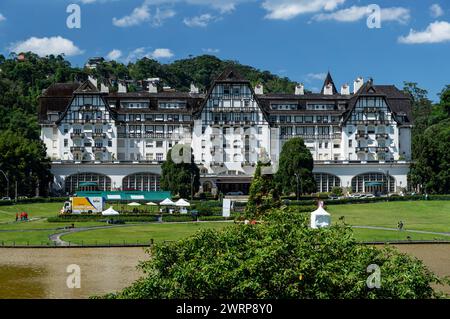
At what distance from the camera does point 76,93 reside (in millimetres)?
121812

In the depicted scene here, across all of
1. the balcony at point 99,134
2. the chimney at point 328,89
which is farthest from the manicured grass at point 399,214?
the chimney at point 328,89

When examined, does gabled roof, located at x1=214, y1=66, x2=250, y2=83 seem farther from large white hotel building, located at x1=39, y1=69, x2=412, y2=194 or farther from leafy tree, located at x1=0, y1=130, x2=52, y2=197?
leafy tree, located at x1=0, y1=130, x2=52, y2=197

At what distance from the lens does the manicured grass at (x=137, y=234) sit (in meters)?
63.7

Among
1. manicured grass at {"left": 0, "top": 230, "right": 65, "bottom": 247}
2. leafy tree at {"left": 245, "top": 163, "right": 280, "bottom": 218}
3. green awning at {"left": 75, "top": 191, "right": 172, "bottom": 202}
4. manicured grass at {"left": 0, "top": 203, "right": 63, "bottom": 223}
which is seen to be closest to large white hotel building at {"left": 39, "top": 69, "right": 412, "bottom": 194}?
manicured grass at {"left": 0, "top": 203, "right": 63, "bottom": 223}

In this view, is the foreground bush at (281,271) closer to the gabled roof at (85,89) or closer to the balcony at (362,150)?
the gabled roof at (85,89)

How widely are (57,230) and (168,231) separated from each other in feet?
38.5

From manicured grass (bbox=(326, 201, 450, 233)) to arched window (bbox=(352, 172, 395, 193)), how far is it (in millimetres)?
17530

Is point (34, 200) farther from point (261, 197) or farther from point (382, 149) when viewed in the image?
point (382, 149)

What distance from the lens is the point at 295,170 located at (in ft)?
342

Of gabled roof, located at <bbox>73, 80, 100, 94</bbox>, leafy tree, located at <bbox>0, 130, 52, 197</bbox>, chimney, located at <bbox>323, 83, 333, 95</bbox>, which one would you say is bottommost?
leafy tree, located at <bbox>0, 130, 52, 197</bbox>

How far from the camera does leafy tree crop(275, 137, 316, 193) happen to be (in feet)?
341

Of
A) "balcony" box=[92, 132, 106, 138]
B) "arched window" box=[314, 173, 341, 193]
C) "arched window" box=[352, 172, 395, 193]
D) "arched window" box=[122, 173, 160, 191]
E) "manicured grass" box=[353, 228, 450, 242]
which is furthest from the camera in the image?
"balcony" box=[92, 132, 106, 138]
